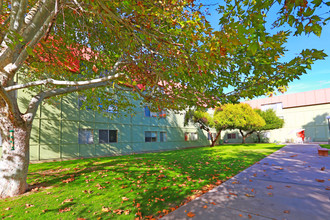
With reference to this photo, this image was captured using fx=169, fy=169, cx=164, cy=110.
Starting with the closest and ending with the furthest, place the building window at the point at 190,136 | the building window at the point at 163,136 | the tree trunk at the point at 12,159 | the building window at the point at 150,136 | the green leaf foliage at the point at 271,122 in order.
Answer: the tree trunk at the point at 12,159
the building window at the point at 150,136
the building window at the point at 163,136
the building window at the point at 190,136
the green leaf foliage at the point at 271,122

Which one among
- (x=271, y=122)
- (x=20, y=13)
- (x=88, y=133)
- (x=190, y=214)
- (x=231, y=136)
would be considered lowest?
(x=231, y=136)

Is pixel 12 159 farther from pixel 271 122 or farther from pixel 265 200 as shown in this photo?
pixel 271 122

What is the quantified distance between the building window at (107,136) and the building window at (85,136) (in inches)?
35.0

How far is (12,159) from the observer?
519cm

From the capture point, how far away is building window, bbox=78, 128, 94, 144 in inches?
596

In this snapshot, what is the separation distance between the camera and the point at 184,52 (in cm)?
522

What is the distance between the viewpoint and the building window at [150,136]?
2038 centimetres

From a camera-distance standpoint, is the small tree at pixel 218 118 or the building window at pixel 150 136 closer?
the building window at pixel 150 136

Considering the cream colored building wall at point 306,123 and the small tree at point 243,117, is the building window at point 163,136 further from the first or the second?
the cream colored building wall at point 306,123

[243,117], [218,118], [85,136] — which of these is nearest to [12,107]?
[85,136]

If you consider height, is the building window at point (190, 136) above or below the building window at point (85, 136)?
below

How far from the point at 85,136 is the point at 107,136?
2.12 meters

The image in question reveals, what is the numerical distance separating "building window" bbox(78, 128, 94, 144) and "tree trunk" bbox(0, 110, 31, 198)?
1020 centimetres

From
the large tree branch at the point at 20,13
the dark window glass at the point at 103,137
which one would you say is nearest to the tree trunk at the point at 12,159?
the large tree branch at the point at 20,13
